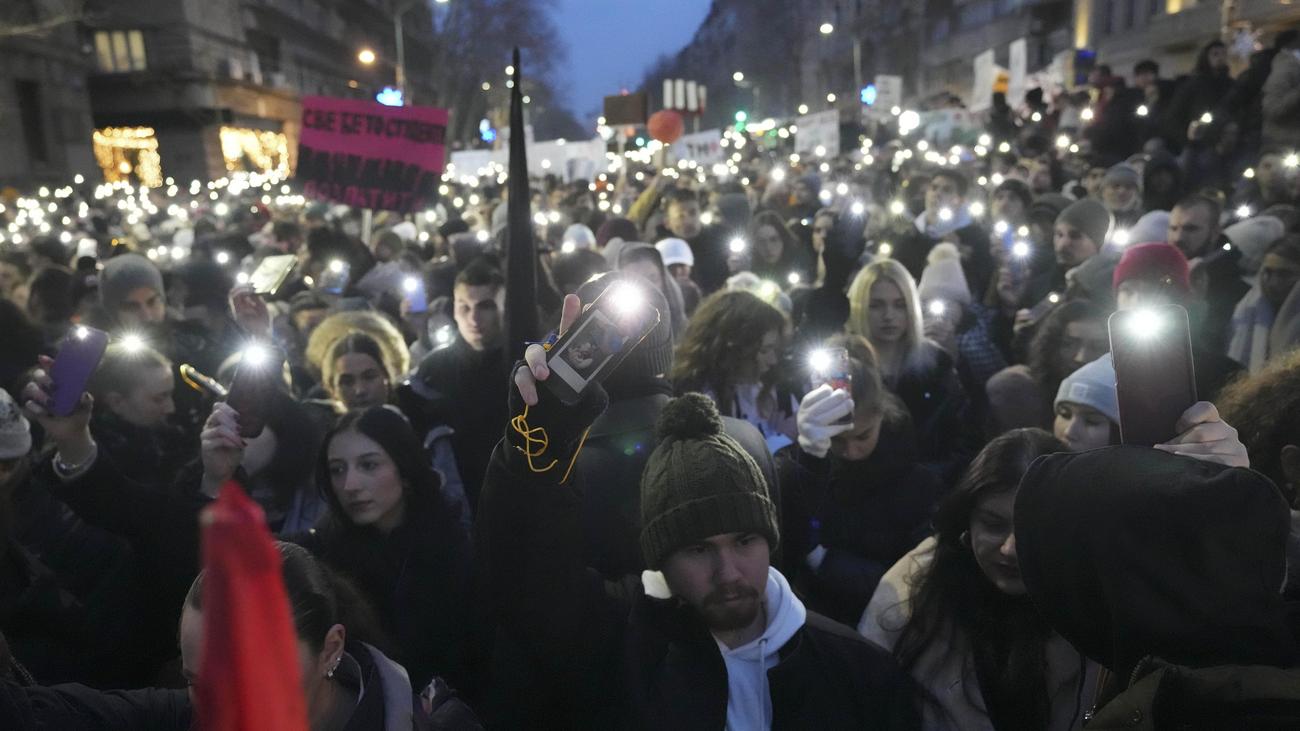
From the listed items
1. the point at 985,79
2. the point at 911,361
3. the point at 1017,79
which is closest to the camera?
the point at 911,361

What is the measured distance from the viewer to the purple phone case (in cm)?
287

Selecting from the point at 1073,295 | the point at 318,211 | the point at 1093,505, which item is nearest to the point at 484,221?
the point at 318,211

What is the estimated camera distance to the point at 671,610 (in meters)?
2.12

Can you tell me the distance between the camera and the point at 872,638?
244 cm

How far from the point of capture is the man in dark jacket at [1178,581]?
1210 millimetres

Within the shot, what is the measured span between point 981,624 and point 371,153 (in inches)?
273

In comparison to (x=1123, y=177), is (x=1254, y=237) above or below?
below

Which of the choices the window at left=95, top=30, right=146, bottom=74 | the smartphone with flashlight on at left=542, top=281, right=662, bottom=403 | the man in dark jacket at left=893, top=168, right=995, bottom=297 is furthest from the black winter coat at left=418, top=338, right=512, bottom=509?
the window at left=95, top=30, right=146, bottom=74

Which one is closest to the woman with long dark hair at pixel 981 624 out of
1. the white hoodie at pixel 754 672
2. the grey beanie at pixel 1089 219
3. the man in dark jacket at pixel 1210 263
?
the white hoodie at pixel 754 672

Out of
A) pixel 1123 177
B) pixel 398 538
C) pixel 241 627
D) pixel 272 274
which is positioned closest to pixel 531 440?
pixel 241 627

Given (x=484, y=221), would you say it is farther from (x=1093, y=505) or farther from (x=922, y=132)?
(x=922, y=132)

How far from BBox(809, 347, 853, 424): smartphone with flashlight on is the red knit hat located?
195 centimetres

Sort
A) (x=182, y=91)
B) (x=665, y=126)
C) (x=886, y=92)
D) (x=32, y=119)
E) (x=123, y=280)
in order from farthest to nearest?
(x=182, y=91) < (x=32, y=119) < (x=886, y=92) < (x=665, y=126) < (x=123, y=280)

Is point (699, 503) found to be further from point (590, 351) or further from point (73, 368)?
point (73, 368)
